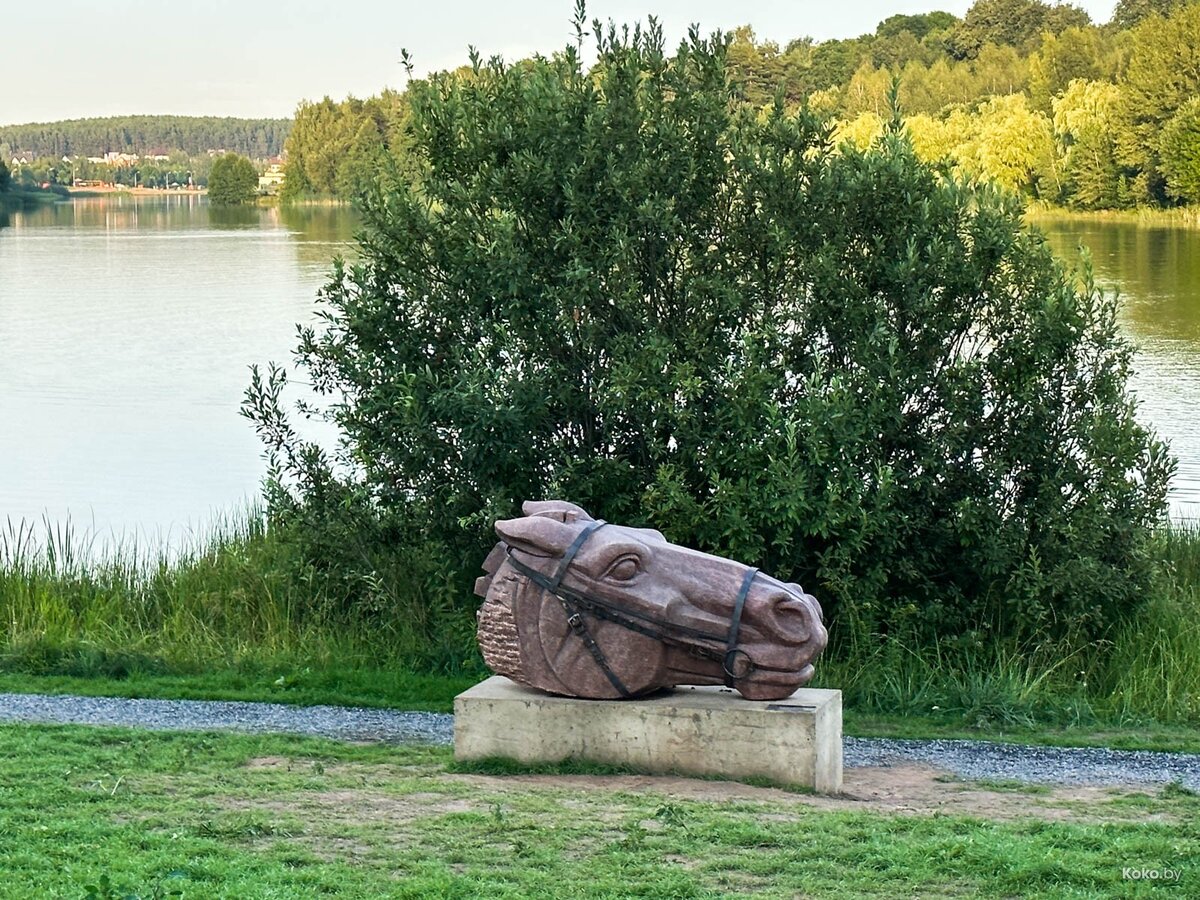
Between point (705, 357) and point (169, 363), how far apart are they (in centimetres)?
2954

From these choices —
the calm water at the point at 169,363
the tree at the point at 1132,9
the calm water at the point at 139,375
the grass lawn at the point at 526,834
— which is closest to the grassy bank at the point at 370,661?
the grass lawn at the point at 526,834

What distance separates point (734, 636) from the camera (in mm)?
8148

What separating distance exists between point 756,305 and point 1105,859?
6.78m

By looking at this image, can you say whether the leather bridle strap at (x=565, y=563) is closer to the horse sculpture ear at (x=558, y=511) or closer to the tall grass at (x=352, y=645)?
the horse sculpture ear at (x=558, y=511)

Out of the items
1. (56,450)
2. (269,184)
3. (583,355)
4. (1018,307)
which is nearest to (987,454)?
(1018,307)

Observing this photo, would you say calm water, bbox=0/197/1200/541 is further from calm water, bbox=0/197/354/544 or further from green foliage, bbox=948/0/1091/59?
green foliage, bbox=948/0/1091/59

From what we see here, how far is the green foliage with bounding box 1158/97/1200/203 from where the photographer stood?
→ 8725cm

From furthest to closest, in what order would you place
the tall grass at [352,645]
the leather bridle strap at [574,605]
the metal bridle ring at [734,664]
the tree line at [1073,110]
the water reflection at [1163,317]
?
1. the tree line at [1073,110]
2. the water reflection at [1163,317]
3. the tall grass at [352,645]
4. the leather bridle strap at [574,605]
5. the metal bridle ring at [734,664]

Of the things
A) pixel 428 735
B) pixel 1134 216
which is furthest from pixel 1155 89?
pixel 428 735

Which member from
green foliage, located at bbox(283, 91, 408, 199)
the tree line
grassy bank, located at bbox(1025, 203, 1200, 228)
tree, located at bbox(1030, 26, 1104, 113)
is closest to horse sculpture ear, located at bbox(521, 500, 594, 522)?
the tree line

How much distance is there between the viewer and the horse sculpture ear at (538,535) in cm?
832

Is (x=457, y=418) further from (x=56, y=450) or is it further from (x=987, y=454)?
(x=56, y=450)

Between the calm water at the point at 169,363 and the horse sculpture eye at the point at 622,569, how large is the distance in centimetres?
726

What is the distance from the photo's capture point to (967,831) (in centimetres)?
678
